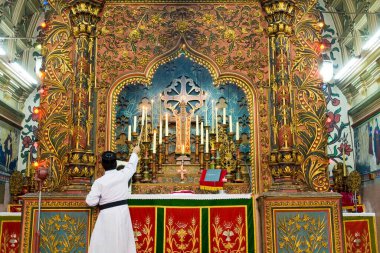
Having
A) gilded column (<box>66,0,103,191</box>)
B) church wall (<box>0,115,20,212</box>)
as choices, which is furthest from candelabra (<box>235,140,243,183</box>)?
church wall (<box>0,115,20,212</box>)

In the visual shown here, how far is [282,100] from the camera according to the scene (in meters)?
6.52

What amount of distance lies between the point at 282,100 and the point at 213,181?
1617 mm

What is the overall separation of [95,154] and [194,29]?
262cm

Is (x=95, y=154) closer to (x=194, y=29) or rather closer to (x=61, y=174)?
(x=61, y=174)

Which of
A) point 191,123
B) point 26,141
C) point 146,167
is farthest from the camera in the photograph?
point 26,141

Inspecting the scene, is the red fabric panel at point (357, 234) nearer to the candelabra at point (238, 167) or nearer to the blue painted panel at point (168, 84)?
the candelabra at point (238, 167)

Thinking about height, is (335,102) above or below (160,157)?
above

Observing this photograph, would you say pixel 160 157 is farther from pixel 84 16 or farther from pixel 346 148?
pixel 346 148

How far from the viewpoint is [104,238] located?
4.97 meters

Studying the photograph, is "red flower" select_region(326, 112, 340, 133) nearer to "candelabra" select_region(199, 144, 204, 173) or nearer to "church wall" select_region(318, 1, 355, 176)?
"church wall" select_region(318, 1, 355, 176)

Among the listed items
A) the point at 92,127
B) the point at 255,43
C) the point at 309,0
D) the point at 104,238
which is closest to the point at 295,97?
the point at 255,43

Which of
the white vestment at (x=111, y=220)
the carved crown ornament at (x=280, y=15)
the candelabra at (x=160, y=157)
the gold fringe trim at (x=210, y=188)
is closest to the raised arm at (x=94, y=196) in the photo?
the white vestment at (x=111, y=220)

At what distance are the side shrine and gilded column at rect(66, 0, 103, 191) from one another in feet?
0.06

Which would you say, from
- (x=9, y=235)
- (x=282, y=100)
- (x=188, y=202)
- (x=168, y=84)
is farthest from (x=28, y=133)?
(x=282, y=100)
